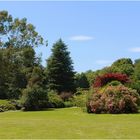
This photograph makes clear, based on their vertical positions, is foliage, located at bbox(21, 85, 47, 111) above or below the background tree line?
below

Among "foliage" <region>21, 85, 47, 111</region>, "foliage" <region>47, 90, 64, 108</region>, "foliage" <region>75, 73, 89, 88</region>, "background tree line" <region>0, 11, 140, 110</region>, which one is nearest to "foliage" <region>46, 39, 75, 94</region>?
"background tree line" <region>0, 11, 140, 110</region>

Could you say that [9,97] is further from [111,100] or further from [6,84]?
[111,100]

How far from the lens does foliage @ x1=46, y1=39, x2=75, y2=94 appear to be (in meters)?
63.4

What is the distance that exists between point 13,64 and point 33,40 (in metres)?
4.56

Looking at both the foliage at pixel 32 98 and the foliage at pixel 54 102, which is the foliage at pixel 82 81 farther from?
the foliage at pixel 32 98

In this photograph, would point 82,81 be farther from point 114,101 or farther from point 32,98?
point 114,101

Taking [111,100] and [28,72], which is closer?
[111,100]

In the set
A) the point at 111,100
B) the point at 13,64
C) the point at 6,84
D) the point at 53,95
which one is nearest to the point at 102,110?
the point at 111,100

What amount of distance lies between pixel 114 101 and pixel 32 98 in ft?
39.7

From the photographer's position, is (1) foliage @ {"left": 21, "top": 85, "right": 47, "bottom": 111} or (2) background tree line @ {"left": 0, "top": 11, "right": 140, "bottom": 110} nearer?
(1) foliage @ {"left": 21, "top": 85, "right": 47, "bottom": 111}

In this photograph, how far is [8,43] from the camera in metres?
58.3

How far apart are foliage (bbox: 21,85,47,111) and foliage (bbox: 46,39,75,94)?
59.9 ft

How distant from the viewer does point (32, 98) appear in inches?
1703

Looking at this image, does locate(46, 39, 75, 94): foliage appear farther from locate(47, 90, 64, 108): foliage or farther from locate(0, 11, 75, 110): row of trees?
locate(47, 90, 64, 108): foliage
